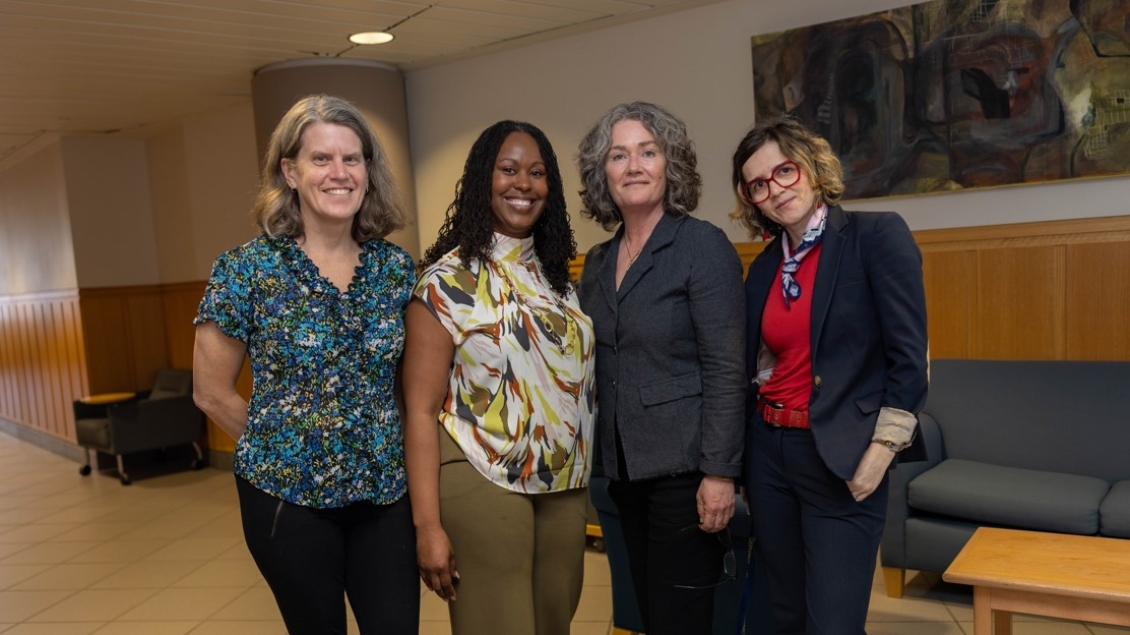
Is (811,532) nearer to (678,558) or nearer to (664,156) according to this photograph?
(678,558)

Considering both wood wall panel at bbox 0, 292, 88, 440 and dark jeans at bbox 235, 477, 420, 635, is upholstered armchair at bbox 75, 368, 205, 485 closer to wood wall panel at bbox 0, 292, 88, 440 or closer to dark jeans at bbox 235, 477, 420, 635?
wood wall panel at bbox 0, 292, 88, 440

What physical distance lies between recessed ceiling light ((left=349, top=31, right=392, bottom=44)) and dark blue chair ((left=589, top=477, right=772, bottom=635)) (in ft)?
10.2

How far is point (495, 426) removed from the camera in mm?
1873

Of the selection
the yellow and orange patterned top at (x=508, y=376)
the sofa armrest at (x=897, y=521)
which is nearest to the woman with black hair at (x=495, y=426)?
the yellow and orange patterned top at (x=508, y=376)

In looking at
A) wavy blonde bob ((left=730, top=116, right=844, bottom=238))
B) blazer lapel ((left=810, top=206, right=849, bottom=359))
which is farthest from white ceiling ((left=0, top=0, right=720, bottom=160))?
blazer lapel ((left=810, top=206, right=849, bottom=359))

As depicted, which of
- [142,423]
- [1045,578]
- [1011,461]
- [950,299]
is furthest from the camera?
[142,423]

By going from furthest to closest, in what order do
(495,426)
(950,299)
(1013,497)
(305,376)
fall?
(950,299), (1013,497), (495,426), (305,376)

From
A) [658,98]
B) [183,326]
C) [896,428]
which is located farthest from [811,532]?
[183,326]

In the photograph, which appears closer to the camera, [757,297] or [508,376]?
[508,376]

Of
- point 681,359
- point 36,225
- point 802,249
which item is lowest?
point 681,359

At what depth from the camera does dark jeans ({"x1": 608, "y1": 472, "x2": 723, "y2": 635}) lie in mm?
2010

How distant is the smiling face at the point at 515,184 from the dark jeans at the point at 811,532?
2.56 feet

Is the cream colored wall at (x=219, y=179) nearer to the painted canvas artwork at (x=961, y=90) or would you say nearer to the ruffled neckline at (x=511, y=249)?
→ the painted canvas artwork at (x=961, y=90)

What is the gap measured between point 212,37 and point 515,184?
3.48 metres
